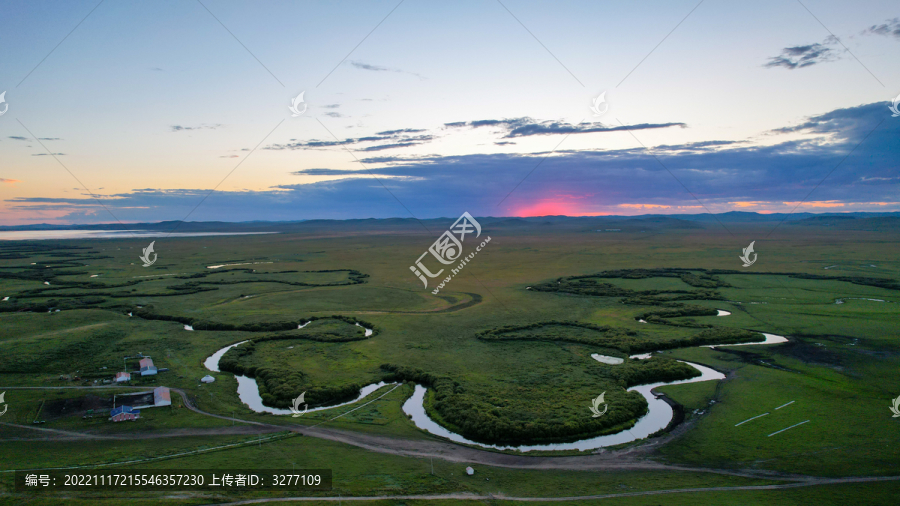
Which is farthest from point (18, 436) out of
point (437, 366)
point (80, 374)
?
Result: point (437, 366)

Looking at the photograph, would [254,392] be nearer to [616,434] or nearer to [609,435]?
[609,435]

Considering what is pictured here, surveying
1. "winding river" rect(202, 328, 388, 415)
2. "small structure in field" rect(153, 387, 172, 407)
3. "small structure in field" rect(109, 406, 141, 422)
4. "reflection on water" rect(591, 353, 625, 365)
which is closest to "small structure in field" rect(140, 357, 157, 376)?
"winding river" rect(202, 328, 388, 415)

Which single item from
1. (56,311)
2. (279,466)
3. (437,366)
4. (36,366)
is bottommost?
(279,466)

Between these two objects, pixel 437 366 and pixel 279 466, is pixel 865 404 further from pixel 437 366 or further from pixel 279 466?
pixel 279 466

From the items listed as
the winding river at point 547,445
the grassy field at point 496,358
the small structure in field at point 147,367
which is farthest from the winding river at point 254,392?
the small structure in field at point 147,367

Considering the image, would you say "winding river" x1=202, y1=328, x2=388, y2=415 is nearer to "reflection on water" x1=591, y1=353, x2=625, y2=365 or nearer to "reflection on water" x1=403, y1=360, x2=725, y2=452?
"reflection on water" x1=403, y1=360, x2=725, y2=452

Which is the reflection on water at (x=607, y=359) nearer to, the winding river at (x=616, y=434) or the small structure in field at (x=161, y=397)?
the winding river at (x=616, y=434)
